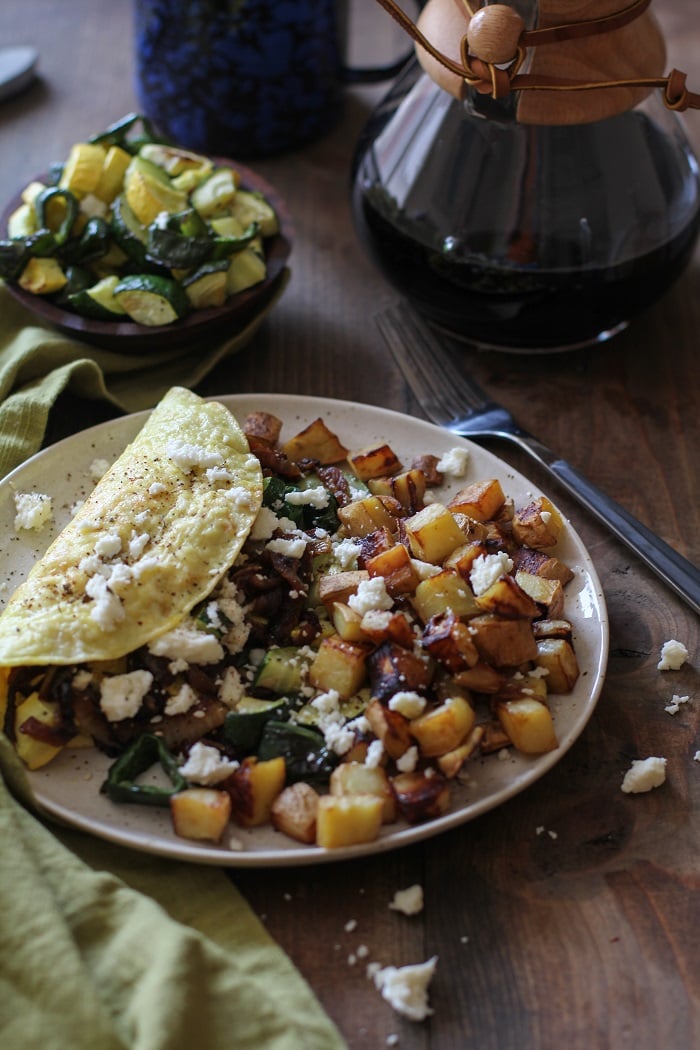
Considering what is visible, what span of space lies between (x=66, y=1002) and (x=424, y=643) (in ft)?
2.56

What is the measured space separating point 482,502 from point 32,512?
90cm

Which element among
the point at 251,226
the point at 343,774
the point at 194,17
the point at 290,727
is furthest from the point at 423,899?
the point at 194,17

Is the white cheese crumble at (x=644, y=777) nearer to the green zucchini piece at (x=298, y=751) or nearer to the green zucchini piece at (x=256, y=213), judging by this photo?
the green zucchini piece at (x=298, y=751)

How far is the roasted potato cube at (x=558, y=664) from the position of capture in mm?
1841

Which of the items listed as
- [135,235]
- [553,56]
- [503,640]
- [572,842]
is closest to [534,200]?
[553,56]

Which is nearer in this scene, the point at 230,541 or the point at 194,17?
the point at 230,541

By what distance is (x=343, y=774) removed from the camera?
1686mm

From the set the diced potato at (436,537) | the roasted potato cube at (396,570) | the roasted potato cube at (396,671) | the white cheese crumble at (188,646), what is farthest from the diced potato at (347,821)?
the diced potato at (436,537)

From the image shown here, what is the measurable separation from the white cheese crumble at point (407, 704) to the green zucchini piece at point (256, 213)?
1405 millimetres

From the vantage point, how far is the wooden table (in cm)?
159

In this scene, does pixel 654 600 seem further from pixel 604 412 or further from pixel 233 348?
pixel 233 348

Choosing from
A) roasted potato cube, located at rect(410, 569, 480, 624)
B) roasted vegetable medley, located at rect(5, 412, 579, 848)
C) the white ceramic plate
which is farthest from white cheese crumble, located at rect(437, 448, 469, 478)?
roasted potato cube, located at rect(410, 569, 480, 624)

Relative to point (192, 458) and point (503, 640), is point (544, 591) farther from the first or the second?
point (192, 458)

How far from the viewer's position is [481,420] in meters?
2.53
